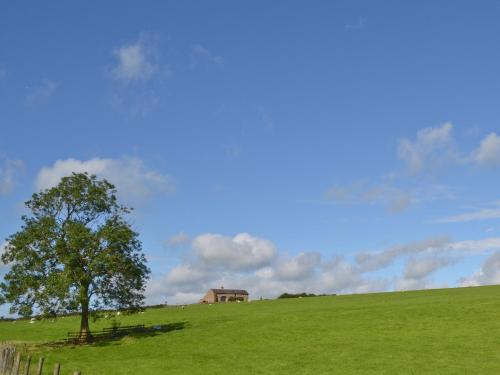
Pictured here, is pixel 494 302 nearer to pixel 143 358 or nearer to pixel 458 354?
pixel 458 354

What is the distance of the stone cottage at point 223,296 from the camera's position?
183 metres

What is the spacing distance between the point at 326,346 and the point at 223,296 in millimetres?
144901

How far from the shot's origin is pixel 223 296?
185m

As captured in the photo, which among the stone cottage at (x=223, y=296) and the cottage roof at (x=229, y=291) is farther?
the cottage roof at (x=229, y=291)

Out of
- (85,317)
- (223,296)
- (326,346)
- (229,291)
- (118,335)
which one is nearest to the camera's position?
(326,346)

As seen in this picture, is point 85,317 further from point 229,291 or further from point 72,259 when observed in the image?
point 229,291

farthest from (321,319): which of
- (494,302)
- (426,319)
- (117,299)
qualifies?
(117,299)

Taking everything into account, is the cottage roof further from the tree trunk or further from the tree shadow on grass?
the tree trunk

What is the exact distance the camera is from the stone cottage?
18325 centimetres

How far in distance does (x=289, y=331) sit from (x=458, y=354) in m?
19.1

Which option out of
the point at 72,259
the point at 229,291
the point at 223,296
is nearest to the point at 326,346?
the point at 72,259

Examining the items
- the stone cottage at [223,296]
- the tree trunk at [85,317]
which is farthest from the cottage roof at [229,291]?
the tree trunk at [85,317]

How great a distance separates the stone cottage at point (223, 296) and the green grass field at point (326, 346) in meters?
121

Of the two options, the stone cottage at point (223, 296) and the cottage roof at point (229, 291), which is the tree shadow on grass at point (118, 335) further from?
the cottage roof at point (229, 291)
